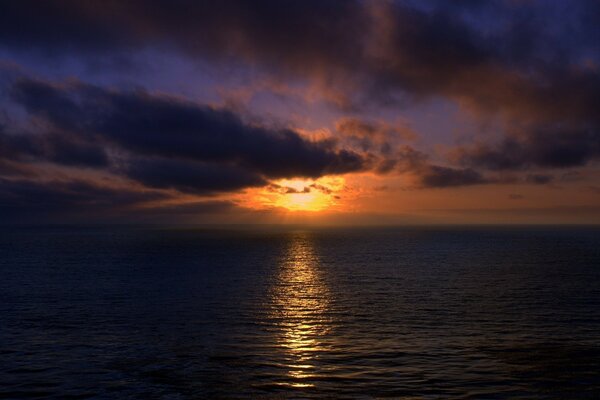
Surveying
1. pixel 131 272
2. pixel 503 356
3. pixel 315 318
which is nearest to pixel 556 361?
pixel 503 356

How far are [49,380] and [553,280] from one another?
244 ft

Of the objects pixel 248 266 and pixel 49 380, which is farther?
pixel 248 266

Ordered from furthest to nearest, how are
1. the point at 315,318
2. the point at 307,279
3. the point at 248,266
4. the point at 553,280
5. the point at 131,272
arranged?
the point at 248,266, the point at 131,272, the point at 307,279, the point at 553,280, the point at 315,318

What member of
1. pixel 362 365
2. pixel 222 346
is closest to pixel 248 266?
pixel 222 346

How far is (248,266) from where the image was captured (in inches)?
4313

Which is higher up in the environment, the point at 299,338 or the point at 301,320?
the point at 301,320

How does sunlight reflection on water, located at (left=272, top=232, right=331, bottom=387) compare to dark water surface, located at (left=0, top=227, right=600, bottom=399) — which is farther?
sunlight reflection on water, located at (left=272, top=232, right=331, bottom=387)

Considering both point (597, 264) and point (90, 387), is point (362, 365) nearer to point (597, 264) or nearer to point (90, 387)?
point (90, 387)

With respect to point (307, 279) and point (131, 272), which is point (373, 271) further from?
point (131, 272)

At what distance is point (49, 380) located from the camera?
31.8m

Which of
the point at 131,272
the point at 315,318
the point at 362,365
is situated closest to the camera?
the point at 362,365

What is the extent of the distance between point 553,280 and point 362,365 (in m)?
59.0

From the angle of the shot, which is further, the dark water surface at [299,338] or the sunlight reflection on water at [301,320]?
the sunlight reflection on water at [301,320]

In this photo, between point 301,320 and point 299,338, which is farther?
point 301,320
